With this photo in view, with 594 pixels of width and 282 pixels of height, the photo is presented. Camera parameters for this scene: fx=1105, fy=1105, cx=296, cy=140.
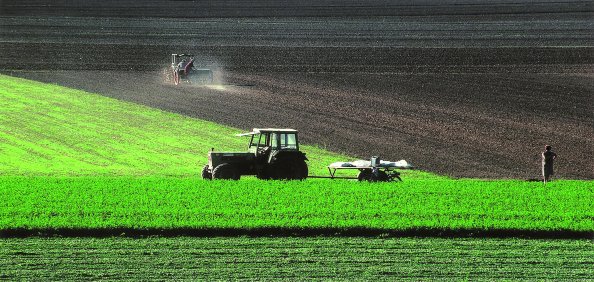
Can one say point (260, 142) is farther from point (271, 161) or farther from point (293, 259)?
point (293, 259)

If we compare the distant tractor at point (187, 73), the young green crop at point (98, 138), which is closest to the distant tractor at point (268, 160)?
the young green crop at point (98, 138)

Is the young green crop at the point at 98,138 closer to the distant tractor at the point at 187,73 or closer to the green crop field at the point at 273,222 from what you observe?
the green crop field at the point at 273,222

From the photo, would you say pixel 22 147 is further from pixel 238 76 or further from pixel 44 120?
pixel 238 76

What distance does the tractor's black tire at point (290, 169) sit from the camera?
23797 millimetres

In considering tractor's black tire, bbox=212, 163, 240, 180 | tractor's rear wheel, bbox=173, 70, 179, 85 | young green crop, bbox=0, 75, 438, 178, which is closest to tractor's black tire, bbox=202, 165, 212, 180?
tractor's black tire, bbox=212, 163, 240, 180

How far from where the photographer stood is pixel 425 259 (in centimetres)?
1536

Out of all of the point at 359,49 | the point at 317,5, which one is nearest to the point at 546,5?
the point at 317,5

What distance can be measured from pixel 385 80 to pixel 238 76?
5.66 meters

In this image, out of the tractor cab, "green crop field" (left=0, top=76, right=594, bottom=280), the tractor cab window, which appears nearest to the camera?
"green crop field" (left=0, top=76, right=594, bottom=280)

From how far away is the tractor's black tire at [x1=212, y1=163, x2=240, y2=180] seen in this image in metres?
24.2

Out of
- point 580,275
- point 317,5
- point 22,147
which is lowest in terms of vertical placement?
point 580,275

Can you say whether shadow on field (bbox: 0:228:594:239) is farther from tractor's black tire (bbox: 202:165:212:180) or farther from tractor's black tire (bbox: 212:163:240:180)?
tractor's black tire (bbox: 202:165:212:180)

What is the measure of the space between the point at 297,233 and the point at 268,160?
6.29 meters

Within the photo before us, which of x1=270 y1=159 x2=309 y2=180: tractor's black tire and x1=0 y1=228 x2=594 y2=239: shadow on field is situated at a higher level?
x1=270 y1=159 x2=309 y2=180: tractor's black tire
